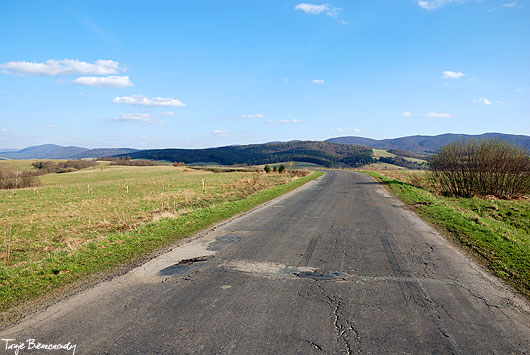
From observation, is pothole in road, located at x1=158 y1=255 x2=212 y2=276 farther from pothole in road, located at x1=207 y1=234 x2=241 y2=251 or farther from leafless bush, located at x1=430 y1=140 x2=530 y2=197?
leafless bush, located at x1=430 y1=140 x2=530 y2=197

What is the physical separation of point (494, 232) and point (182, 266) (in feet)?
33.0

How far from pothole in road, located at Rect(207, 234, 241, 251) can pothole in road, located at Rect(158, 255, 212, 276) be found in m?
0.85

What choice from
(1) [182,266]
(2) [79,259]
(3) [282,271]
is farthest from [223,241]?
(2) [79,259]

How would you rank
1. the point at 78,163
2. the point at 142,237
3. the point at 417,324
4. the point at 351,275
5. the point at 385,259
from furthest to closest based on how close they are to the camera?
the point at 78,163 → the point at 142,237 → the point at 385,259 → the point at 351,275 → the point at 417,324

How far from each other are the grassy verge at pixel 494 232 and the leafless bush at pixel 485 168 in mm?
1939

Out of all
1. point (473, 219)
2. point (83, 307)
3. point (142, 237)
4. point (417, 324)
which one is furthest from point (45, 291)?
point (473, 219)

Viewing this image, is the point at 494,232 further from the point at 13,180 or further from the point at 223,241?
the point at 13,180

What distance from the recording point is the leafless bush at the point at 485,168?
20.0 meters

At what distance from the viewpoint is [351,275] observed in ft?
19.9

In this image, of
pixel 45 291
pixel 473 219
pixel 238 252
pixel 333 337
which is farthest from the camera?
pixel 473 219

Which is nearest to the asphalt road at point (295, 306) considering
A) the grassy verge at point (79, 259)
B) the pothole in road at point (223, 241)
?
the pothole in road at point (223, 241)

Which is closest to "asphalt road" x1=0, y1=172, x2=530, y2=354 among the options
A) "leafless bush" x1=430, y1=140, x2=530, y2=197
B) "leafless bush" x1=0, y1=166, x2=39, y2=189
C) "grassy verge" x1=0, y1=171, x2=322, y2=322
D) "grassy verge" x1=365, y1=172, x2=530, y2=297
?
"grassy verge" x1=365, y1=172, x2=530, y2=297

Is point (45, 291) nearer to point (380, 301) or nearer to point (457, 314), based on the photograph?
point (380, 301)

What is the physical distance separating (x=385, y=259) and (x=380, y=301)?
2451 mm
